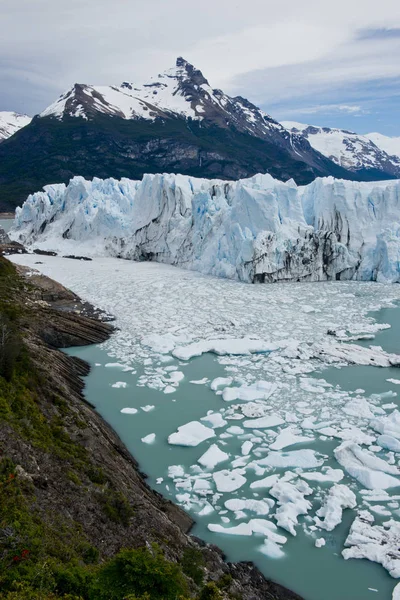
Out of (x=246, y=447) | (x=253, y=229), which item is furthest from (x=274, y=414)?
(x=253, y=229)

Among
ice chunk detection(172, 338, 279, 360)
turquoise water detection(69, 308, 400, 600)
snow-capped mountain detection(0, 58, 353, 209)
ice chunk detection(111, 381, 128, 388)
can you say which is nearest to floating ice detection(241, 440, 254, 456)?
turquoise water detection(69, 308, 400, 600)

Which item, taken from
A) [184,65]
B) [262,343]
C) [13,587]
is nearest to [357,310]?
[262,343]

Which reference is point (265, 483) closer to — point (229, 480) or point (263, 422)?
point (229, 480)

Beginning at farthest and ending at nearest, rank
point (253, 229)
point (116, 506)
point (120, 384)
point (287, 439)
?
point (253, 229), point (120, 384), point (287, 439), point (116, 506)

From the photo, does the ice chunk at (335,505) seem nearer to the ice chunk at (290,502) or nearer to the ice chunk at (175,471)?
the ice chunk at (290,502)

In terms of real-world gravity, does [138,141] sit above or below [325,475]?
above

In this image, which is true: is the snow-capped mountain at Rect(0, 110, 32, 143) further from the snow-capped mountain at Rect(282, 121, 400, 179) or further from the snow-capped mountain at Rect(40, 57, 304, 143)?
the snow-capped mountain at Rect(282, 121, 400, 179)
